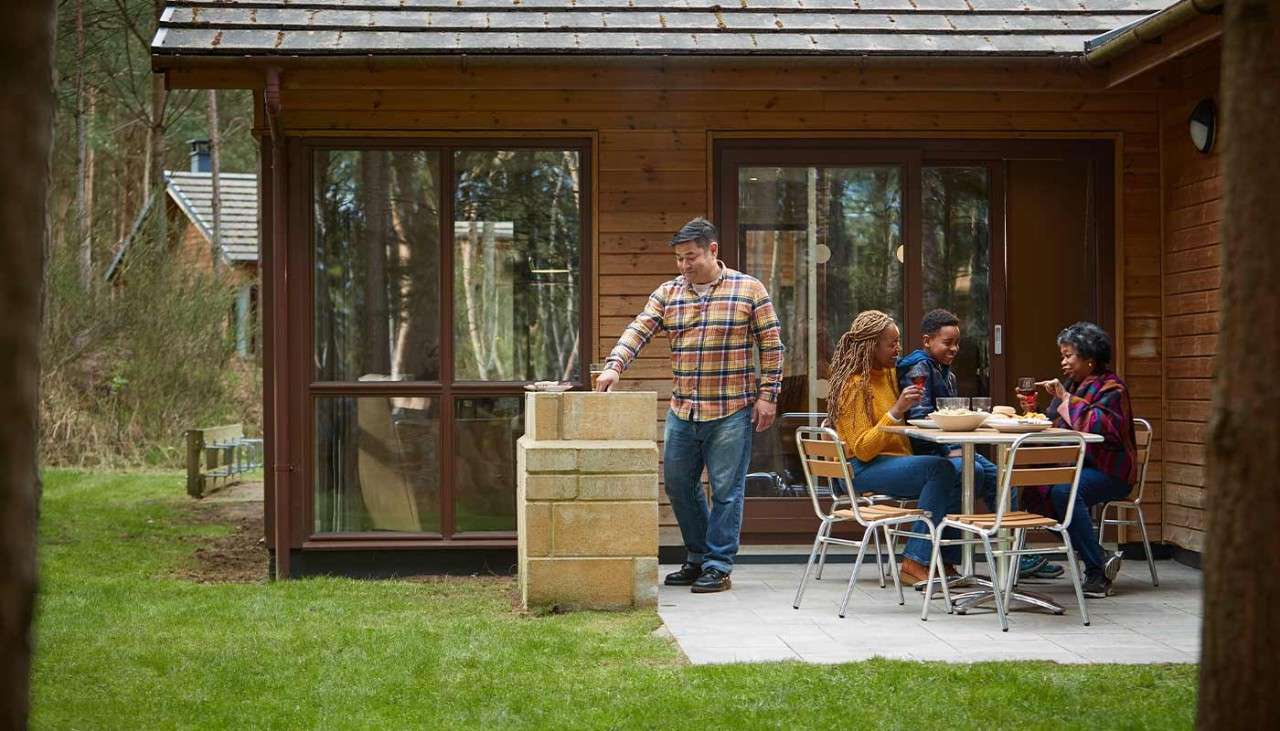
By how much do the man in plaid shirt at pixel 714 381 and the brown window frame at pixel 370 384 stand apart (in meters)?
1.27

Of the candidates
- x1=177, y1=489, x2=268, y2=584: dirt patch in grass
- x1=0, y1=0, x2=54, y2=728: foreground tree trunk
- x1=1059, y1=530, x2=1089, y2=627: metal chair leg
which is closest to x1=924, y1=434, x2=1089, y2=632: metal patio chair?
x1=1059, y1=530, x2=1089, y2=627: metal chair leg

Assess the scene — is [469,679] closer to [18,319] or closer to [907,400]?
[907,400]

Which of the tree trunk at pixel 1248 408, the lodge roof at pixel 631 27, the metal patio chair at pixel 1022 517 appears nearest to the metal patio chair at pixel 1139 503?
the metal patio chair at pixel 1022 517

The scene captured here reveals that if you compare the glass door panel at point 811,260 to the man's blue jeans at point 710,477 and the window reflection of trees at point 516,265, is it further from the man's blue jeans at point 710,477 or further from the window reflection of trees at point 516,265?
the man's blue jeans at point 710,477

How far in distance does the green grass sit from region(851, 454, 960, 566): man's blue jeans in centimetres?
145

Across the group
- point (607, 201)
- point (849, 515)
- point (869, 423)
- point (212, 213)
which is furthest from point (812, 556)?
point (212, 213)

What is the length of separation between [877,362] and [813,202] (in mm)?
1745

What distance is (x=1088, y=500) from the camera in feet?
23.2

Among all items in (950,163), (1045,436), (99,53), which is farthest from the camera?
(99,53)

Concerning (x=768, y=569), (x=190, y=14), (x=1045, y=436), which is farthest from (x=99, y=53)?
(x=1045, y=436)

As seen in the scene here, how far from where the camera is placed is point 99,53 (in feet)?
53.2

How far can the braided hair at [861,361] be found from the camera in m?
7.20

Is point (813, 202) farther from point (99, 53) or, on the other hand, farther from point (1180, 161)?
point (99, 53)

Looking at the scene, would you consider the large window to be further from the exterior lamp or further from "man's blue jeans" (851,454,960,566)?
the exterior lamp
